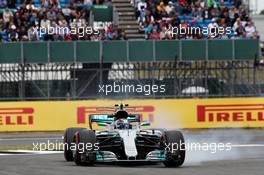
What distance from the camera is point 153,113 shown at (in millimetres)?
30016

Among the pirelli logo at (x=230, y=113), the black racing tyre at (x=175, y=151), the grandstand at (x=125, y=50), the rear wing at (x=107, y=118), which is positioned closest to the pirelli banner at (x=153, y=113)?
the pirelli logo at (x=230, y=113)

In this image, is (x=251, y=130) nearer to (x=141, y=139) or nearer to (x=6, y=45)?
(x=6, y=45)

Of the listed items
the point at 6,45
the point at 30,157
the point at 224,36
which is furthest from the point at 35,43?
the point at 30,157

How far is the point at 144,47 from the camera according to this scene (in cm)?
3300

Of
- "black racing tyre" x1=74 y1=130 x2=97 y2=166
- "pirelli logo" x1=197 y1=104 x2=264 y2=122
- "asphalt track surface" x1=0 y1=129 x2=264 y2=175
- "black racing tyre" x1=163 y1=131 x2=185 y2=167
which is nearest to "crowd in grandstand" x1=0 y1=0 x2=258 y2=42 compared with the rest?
"pirelli logo" x1=197 y1=104 x2=264 y2=122

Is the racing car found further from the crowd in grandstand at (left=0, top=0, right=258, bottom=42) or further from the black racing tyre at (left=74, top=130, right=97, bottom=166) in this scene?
the crowd in grandstand at (left=0, top=0, right=258, bottom=42)

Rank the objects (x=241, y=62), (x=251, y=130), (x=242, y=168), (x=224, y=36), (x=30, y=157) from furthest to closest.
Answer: (x=224, y=36) → (x=241, y=62) → (x=251, y=130) → (x=30, y=157) → (x=242, y=168)

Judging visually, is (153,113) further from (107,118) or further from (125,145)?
(125,145)

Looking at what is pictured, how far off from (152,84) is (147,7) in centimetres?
649

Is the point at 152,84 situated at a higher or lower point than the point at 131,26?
lower

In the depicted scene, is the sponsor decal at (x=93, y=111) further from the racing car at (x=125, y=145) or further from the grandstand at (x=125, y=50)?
the racing car at (x=125, y=145)

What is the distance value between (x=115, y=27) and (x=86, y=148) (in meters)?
19.2

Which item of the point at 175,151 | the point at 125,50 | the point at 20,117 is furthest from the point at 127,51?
the point at 175,151

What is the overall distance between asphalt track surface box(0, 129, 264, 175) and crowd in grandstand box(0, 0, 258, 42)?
7.15 m
